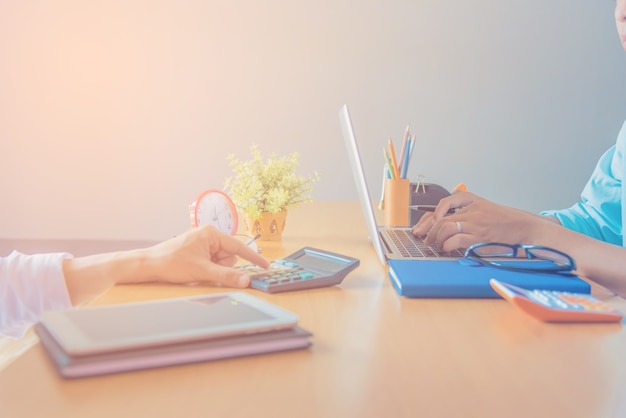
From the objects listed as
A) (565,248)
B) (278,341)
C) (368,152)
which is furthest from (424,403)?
(368,152)

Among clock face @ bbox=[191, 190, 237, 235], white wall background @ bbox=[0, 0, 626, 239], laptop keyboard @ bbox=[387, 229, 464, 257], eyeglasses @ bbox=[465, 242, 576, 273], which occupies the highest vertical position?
white wall background @ bbox=[0, 0, 626, 239]

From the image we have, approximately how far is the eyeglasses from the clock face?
501 millimetres

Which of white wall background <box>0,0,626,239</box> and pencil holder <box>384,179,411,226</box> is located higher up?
white wall background <box>0,0,626,239</box>

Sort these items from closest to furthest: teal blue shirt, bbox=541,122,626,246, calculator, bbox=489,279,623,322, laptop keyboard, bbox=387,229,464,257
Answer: calculator, bbox=489,279,623,322, laptop keyboard, bbox=387,229,464,257, teal blue shirt, bbox=541,122,626,246

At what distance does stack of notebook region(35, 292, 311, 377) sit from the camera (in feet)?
1.79

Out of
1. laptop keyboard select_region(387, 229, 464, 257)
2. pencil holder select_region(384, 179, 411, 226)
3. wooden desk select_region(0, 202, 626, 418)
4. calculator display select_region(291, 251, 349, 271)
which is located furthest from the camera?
pencil holder select_region(384, 179, 411, 226)

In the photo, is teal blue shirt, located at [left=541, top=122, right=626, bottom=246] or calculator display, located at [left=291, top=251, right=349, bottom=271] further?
teal blue shirt, located at [left=541, top=122, right=626, bottom=246]

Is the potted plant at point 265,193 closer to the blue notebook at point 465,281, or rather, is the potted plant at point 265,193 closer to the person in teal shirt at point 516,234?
the person in teal shirt at point 516,234

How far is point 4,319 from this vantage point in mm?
941

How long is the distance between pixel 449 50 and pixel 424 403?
268 cm

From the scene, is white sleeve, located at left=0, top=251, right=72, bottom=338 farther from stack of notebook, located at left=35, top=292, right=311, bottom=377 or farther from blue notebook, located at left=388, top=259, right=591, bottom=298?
blue notebook, located at left=388, top=259, right=591, bottom=298

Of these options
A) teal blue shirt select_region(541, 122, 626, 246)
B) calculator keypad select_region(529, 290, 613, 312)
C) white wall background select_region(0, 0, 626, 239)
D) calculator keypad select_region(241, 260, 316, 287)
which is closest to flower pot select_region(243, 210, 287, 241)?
calculator keypad select_region(241, 260, 316, 287)

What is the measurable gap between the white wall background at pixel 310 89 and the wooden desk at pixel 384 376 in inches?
90.3

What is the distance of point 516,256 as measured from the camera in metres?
1.04
